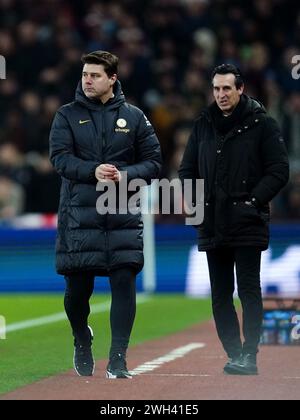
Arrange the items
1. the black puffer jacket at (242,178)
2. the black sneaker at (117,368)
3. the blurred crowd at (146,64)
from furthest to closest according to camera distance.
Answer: the blurred crowd at (146,64)
the black puffer jacket at (242,178)
the black sneaker at (117,368)

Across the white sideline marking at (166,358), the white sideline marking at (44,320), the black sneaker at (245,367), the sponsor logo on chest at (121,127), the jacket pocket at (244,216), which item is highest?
the sponsor logo on chest at (121,127)

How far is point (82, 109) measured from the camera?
9594 mm

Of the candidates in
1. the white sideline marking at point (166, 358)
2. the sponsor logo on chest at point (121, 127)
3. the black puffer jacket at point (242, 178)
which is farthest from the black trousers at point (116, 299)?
the sponsor logo on chest at point (121, 127)

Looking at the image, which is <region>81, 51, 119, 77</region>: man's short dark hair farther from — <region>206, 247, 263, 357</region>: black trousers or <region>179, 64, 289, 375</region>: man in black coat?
<region>206, 247, 263, 357</region>: black trousers

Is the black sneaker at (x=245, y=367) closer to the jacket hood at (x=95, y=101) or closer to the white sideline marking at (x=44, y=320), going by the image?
the jacket hood at (x=95, y=101)

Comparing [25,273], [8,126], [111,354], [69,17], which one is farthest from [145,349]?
[69,17]

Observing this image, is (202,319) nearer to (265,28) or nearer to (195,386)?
(195,386)

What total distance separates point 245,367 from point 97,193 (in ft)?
5.27

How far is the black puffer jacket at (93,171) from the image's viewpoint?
9.41m

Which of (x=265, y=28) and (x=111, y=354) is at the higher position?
(x=265, y=28)

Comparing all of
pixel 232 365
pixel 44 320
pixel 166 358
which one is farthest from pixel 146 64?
pixel 232 365

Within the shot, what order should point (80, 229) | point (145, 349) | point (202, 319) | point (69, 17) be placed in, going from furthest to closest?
1. point (69, 17)
2. point (202, 319)
3. point (145, 349)
4. point (80, 229)

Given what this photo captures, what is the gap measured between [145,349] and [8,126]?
1050 cm

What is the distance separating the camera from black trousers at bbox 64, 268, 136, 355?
372 inches
